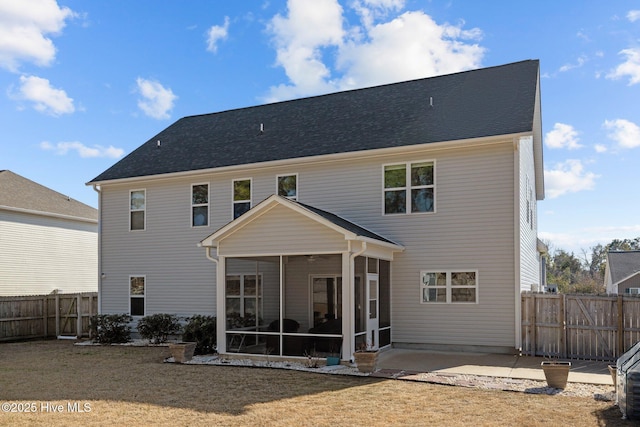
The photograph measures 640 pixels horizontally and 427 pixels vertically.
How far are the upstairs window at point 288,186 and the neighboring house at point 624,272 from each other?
30618mm

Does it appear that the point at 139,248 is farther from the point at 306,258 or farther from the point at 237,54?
the point at 237,54

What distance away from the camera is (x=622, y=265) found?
1574 inches

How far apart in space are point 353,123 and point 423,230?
450 centimetres

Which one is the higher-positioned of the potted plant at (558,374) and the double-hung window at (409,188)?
the double-hung window at (409,188)

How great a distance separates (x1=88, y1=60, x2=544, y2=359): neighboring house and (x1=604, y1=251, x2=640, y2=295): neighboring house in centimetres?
2324

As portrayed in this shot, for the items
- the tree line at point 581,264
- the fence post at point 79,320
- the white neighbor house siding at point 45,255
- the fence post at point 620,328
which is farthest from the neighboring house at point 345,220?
the tree line at point 581,264

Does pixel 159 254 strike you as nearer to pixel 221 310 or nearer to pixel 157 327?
pixel 157 327

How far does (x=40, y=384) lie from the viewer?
10.2m

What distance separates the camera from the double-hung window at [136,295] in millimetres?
18234

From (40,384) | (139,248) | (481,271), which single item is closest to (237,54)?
(139,248)

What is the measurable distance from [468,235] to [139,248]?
11.0 metres

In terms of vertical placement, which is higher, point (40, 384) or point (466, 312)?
point (466, 312)

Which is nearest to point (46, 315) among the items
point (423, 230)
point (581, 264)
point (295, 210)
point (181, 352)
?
point (181, 352)

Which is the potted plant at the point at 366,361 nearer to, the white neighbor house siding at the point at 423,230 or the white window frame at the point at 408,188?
the white neighbor house siding at the point at 423,230
